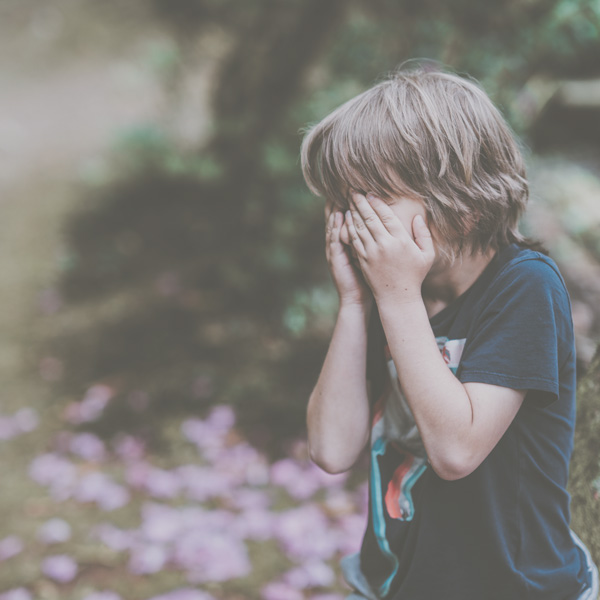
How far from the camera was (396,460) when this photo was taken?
1492mm

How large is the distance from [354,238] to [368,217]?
0.06 m

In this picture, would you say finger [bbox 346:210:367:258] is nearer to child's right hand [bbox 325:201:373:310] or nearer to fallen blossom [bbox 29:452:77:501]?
child's right hand [bbox 325:201:373:310]

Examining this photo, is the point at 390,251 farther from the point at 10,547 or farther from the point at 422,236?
the point at 10,547

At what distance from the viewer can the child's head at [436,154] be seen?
1314mm

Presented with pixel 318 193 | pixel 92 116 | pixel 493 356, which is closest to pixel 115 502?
pixel 318 193

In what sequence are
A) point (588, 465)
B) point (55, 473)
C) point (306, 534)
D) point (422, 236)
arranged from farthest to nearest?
1. point (55, 473)
2. point (306, 534)
3. point (588, 465)
4. point (422, 236)

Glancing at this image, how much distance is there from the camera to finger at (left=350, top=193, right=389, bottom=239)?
1.30 metres

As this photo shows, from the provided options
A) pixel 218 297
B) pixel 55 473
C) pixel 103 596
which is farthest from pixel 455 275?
pixel 218 297

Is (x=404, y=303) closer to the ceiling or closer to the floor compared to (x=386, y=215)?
closer to the floor

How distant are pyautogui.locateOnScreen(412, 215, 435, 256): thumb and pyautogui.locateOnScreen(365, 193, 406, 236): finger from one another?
3cm

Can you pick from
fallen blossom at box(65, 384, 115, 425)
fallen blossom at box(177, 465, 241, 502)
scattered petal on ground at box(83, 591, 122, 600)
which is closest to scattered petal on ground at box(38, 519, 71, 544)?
scattered petal on ground at box(83, 591, 122, 600)

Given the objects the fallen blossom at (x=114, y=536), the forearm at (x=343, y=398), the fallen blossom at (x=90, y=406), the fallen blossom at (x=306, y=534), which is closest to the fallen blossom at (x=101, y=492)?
the fallen blossom at (x=114, y=536)

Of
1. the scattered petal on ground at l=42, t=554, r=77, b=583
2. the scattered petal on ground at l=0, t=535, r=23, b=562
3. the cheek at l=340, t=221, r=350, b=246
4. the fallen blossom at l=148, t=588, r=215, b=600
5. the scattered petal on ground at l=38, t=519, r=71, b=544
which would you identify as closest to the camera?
the cheek at l=340, t=221, r=350, b=246

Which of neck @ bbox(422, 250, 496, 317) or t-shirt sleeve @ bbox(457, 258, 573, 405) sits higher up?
neck @ bbox(422, 250, 496, 317)
